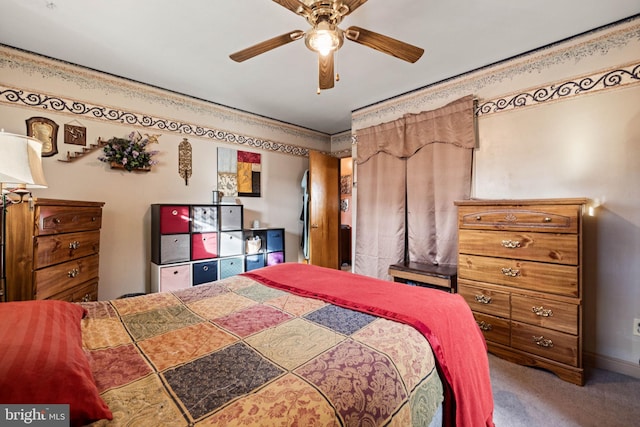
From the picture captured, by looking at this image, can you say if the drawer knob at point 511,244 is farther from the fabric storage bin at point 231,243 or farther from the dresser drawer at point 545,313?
the fabric storage bin at point 231,243

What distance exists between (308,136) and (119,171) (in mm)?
2752

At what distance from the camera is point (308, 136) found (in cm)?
461

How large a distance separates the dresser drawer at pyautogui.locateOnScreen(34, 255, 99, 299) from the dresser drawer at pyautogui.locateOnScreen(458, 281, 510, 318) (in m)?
3.03

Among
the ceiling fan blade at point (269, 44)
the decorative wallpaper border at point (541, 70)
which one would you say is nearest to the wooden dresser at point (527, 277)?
the decorative wallpaper border at point (541, 70)

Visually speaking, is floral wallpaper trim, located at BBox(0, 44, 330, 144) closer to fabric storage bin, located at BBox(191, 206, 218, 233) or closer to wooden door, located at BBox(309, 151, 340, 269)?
wooden door, located at BBox(309, 151, 340, 269)

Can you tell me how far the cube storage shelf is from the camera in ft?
9.25

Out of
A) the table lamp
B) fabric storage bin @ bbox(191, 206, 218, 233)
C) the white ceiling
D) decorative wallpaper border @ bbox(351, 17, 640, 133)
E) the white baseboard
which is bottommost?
the white baseboard

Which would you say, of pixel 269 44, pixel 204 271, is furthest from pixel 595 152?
pixel 204 271

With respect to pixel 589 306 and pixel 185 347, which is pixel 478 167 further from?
pixel 185 347

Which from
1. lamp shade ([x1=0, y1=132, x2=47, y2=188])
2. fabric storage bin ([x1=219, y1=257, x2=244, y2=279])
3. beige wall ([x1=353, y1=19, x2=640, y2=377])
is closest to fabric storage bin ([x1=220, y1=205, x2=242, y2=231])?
fabric storage bin ([x1=219, y1=257, x2=244, y2=279])

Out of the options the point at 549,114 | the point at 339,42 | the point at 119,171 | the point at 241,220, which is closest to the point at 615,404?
the point at 549,114

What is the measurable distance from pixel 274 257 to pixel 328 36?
111 inches

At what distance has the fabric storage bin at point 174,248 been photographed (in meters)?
2.79

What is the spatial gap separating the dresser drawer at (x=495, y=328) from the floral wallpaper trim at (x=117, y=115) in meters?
3.38
